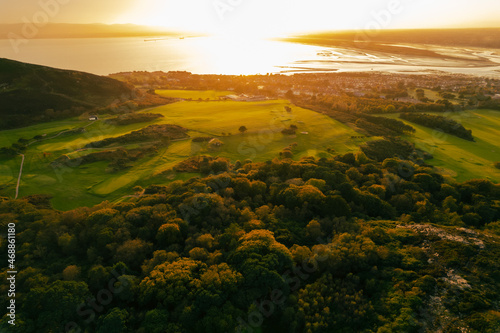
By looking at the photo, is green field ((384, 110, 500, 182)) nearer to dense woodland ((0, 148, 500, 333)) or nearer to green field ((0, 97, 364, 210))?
green field ((0, 97, 364, 210))

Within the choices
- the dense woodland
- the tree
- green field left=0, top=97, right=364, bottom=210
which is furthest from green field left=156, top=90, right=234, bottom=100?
the tree

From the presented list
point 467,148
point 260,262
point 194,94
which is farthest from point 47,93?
point 467,148

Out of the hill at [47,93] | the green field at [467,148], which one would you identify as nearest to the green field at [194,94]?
the hill at [47,93]

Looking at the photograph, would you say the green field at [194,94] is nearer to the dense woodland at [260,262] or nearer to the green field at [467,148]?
the green field at [467,148]

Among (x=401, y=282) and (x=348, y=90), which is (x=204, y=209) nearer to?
Result: (x=401, y=282)

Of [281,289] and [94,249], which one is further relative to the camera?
[94,249]

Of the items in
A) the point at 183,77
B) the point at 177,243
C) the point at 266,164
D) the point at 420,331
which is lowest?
the point at 420,331

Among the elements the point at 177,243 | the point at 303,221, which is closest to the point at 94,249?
the point at 177,243
